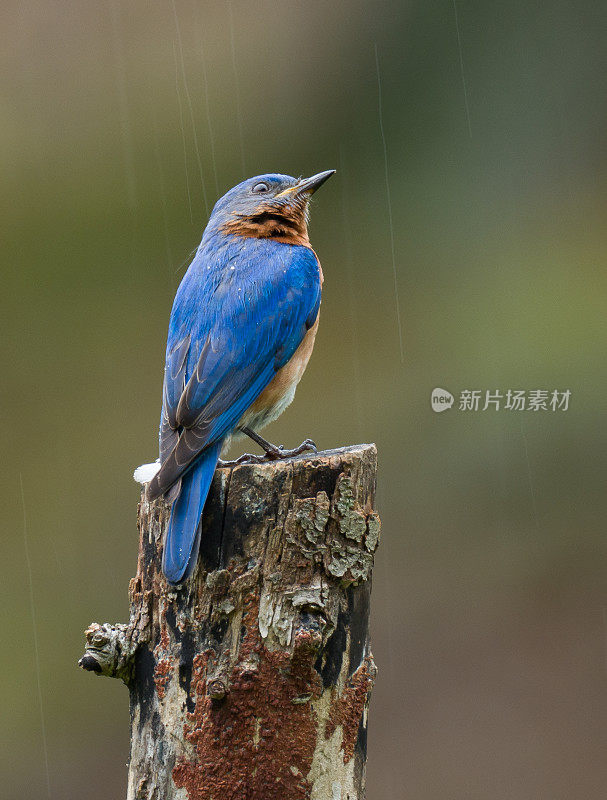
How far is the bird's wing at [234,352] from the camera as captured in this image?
3.34 m

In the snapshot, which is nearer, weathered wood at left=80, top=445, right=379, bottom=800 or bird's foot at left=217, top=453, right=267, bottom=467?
weathered wood at left=80, top=445, right=379, bottom=800

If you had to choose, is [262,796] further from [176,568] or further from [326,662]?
[176,568]

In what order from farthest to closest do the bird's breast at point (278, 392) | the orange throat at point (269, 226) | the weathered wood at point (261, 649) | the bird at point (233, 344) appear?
the orange throat at point (269, 226)
the bird's breast at point (278, 392)
the bird at point (233, 344)
the weathered wood at point (261, 649)

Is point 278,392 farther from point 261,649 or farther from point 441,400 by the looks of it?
point 441,400

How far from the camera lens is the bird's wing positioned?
3.34m

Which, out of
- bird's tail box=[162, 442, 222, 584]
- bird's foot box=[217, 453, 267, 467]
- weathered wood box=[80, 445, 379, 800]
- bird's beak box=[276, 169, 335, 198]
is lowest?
weathered wood box=[80, 445, 379, 800]

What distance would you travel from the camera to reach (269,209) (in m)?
4.35

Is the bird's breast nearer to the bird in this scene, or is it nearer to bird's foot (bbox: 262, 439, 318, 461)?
the bird

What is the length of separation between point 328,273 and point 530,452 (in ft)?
7.73

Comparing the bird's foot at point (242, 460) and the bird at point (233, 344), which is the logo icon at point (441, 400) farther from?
the bird's foot at point (242, 460)

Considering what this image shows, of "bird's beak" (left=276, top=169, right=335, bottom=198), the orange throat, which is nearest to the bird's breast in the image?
the orange throat

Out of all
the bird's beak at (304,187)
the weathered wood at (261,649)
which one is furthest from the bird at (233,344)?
the weathered wood at (261,649)

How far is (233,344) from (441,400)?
439 centimetres

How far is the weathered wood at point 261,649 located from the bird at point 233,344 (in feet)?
0.90
